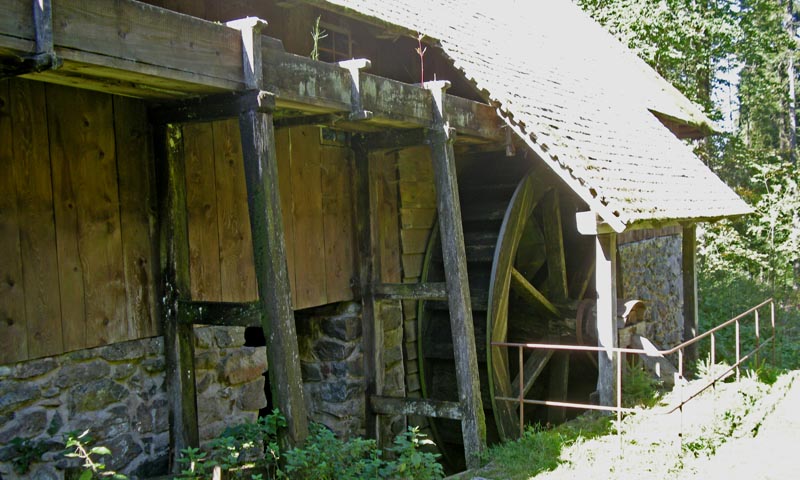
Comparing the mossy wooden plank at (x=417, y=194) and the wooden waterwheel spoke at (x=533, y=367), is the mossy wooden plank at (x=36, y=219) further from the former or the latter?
the wooden waterwheel spoke at (x=533, y=367)

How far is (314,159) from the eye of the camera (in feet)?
19.6

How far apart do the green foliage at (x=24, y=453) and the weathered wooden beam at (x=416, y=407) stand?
9.42 ft

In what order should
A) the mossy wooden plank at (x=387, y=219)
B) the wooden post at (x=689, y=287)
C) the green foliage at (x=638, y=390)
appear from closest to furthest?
the mossy wooden plank at (x=387, y=219), the green foliage at (x=638, y=390), the wooden post at (x=689, y=287)

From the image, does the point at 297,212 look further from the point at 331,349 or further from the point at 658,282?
the point at 658,282

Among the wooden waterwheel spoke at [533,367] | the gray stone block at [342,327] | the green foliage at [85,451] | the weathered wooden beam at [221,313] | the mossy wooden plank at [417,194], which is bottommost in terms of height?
the wooden waterwheel spoke at [533,367]

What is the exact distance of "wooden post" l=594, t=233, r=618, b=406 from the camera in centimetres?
628

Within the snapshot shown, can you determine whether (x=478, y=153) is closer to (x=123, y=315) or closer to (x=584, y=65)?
(x=584, y=65)

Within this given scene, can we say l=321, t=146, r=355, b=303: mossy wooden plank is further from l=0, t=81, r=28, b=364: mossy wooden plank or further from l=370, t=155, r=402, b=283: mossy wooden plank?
l=0, t=81, r=28, b=364: mossy wooden plank

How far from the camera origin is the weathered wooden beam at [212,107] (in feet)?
12.7

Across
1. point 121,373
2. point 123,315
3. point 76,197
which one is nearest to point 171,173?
point 76,197

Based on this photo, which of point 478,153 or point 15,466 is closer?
point 15,466

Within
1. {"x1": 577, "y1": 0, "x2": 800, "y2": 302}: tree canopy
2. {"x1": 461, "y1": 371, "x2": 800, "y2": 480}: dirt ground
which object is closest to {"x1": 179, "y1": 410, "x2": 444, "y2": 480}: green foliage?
{"x1": 461, "y1": 371, "x2": 800, "y2": 480}: dirt ground

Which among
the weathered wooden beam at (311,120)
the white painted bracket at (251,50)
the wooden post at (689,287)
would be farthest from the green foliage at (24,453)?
the wooden post at (689,287)

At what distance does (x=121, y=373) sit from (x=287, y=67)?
1.95m
